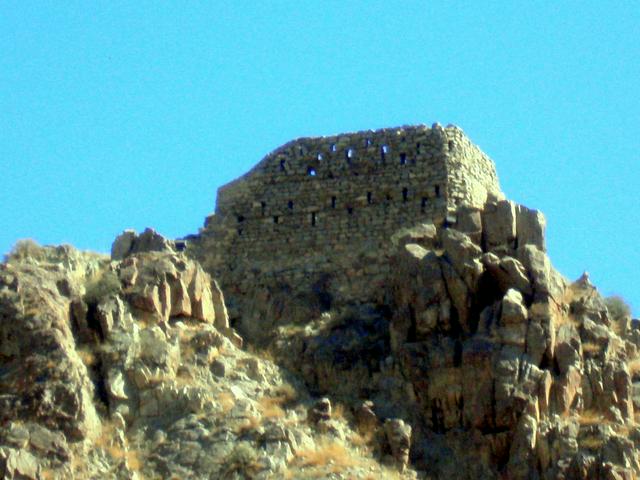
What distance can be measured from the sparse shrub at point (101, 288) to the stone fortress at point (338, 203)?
22.1 feet

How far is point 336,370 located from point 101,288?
591cm

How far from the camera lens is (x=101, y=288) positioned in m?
62.2

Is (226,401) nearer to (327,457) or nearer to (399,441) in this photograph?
(327,457)

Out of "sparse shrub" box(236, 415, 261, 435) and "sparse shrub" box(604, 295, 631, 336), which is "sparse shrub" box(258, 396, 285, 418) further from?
"sparse shrub" box(604, 295, 631, 336)

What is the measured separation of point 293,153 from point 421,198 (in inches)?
152

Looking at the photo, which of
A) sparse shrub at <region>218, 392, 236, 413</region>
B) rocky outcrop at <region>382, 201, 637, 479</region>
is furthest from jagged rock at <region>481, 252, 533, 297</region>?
sparse shrub at <region>218, 392, 236, 413</region>

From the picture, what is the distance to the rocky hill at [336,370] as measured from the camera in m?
58.7

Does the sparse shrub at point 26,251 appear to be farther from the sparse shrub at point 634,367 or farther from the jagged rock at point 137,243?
the sparse shrub at point 634,367

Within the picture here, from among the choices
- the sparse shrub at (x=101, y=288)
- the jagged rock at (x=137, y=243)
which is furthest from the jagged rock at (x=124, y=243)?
the sparse shrub at (x=101, y=288)

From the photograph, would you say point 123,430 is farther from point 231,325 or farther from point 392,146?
point 392,146

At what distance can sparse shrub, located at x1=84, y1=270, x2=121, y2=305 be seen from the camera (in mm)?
61969

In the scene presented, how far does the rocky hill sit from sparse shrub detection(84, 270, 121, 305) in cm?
5

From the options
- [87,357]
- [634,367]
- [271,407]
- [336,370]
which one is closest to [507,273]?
[634,367]

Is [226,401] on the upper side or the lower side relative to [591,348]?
lower
